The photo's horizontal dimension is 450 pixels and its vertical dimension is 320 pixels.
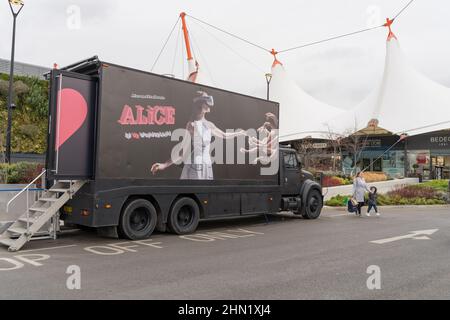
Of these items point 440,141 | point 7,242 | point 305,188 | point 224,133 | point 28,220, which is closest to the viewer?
point 7,242

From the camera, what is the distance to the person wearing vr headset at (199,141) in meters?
10.7

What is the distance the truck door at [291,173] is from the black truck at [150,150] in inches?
35.8

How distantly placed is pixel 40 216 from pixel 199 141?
419 cm

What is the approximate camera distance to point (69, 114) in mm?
8836

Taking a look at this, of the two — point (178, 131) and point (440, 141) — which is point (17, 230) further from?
point (440, 141)

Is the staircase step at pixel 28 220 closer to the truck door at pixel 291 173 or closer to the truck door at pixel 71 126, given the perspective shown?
the truck door at pixel 71 126

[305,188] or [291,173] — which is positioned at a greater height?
[291,173]

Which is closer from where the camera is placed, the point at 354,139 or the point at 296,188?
the point at 296,188

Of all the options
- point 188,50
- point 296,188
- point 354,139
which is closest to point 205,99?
point 296,188

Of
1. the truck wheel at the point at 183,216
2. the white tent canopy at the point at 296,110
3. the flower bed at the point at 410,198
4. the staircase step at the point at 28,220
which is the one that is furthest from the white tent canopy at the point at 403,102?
the staircase step at the point at 28,220

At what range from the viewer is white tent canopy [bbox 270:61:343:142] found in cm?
4997

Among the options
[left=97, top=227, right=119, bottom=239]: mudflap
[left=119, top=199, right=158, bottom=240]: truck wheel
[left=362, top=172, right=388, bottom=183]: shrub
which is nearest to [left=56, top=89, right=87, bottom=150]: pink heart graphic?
[left=119, top=199, right=158, bottom=240]: truck wheel

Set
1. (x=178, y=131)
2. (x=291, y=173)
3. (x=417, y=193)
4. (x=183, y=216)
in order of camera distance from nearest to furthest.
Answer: (x=178, y=131) → (x=183, y=216) → (x=291, y=173) → (x=417, y=193)

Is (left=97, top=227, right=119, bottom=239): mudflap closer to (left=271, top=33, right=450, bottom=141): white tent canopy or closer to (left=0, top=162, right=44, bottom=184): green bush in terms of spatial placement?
(left=0, top=162, right=44, bottom=184): green bush
